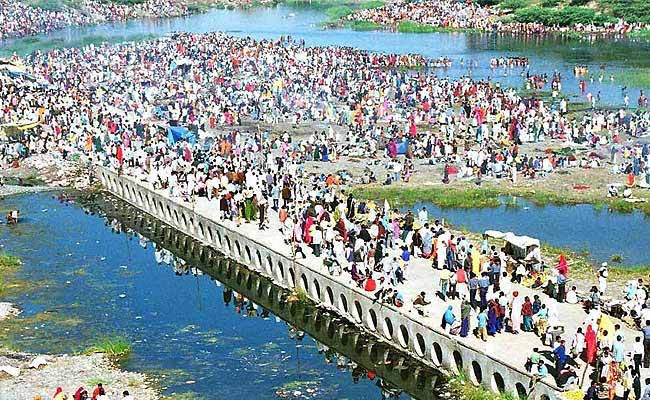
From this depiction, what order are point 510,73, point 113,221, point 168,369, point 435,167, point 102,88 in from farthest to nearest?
point 510,73
point 102,88
point 435,167
point 113,221
point 168,369

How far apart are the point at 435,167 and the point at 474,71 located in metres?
37.6

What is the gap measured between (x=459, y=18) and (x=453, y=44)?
19.3 meters

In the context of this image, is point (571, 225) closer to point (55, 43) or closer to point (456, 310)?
point (456, 310)

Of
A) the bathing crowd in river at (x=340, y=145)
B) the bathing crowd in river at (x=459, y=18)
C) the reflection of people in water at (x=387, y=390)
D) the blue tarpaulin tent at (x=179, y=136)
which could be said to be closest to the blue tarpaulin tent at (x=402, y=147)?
the bathing crowd in river at (x=340, y=145)

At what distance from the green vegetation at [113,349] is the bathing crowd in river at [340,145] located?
7227mm

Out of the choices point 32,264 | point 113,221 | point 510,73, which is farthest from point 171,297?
point 510,73

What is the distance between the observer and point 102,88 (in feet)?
255

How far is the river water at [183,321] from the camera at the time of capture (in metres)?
30.6

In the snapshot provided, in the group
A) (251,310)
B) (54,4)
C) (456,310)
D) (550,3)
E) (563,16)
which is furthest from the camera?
(54,4)

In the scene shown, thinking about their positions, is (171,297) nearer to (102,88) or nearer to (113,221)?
(113,221)

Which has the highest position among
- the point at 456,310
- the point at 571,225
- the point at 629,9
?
the point at 629,9

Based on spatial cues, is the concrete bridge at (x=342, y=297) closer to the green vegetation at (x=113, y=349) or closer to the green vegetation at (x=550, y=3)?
the green vegetation at (x=113, y=349)

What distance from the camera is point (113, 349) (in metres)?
32.6

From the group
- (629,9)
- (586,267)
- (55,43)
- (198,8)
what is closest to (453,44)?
(629,9)
